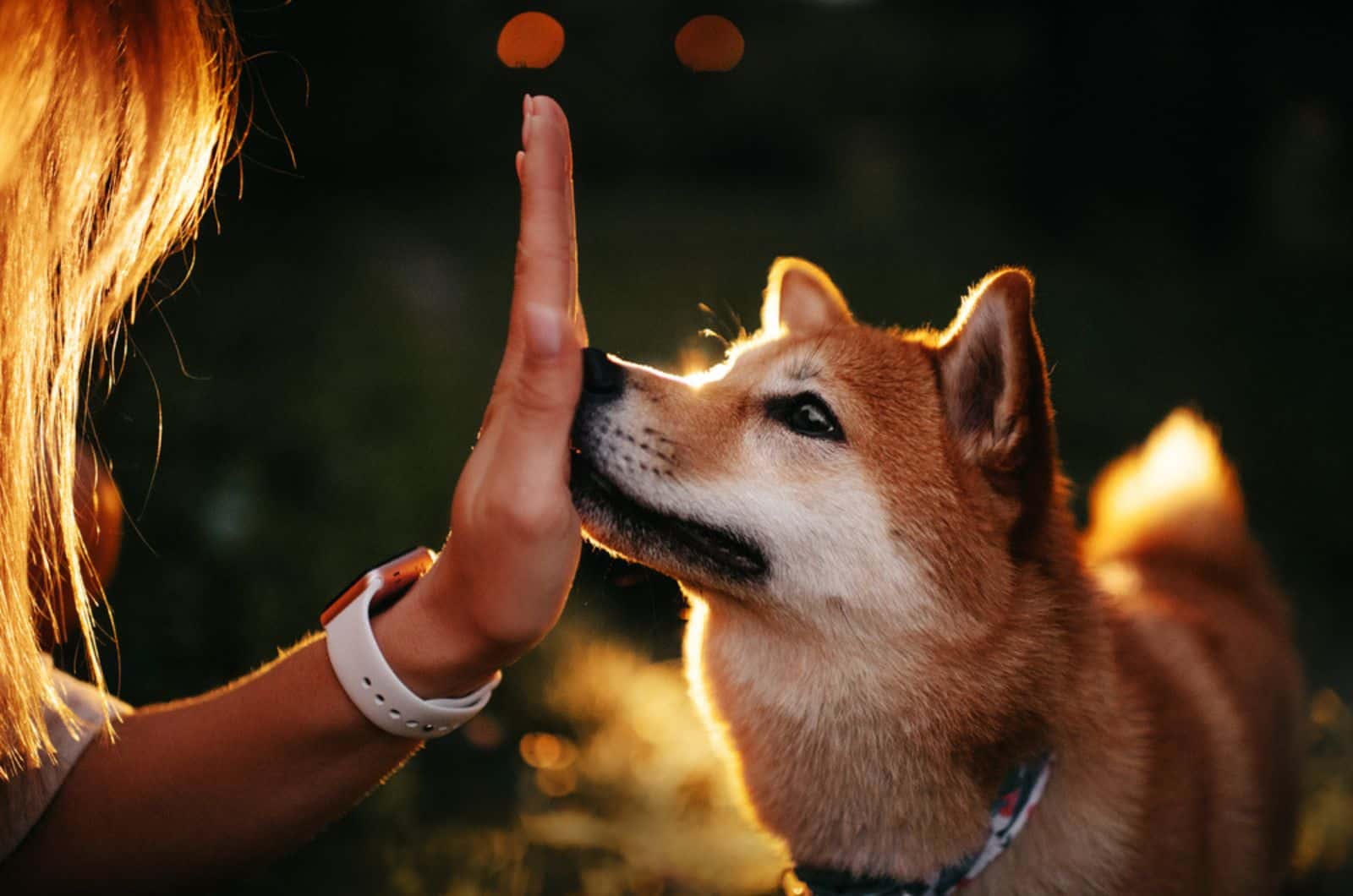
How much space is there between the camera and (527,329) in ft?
3.85

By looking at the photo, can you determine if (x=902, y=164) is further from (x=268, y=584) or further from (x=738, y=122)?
(x=268, y=584)

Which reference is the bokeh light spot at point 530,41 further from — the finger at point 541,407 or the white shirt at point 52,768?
the finger at point 541,407

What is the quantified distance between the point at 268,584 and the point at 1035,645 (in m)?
2.05

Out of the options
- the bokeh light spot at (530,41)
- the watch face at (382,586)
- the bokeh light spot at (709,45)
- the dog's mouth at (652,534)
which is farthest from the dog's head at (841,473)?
the bokeh light spot at (709,45)

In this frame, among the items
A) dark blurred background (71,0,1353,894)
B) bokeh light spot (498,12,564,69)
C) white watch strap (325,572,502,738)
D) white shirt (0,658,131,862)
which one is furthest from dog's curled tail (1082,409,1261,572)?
bokeh light spot (498,12,564,69)

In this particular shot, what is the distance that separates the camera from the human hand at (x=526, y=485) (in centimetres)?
117

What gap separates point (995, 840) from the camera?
1546mm

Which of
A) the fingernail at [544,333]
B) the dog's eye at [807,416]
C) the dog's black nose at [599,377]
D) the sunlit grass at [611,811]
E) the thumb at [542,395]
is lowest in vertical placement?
the sunlit grass at [611,811]

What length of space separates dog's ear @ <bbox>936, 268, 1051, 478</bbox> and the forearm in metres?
0.94

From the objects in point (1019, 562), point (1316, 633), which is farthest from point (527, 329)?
point (1316, 633)

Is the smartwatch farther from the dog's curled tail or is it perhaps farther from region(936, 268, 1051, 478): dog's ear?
the dog's curled tail

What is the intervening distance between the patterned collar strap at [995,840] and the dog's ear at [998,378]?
0.45 m

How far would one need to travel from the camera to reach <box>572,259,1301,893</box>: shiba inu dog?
5.00 feet

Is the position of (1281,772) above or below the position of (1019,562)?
below
